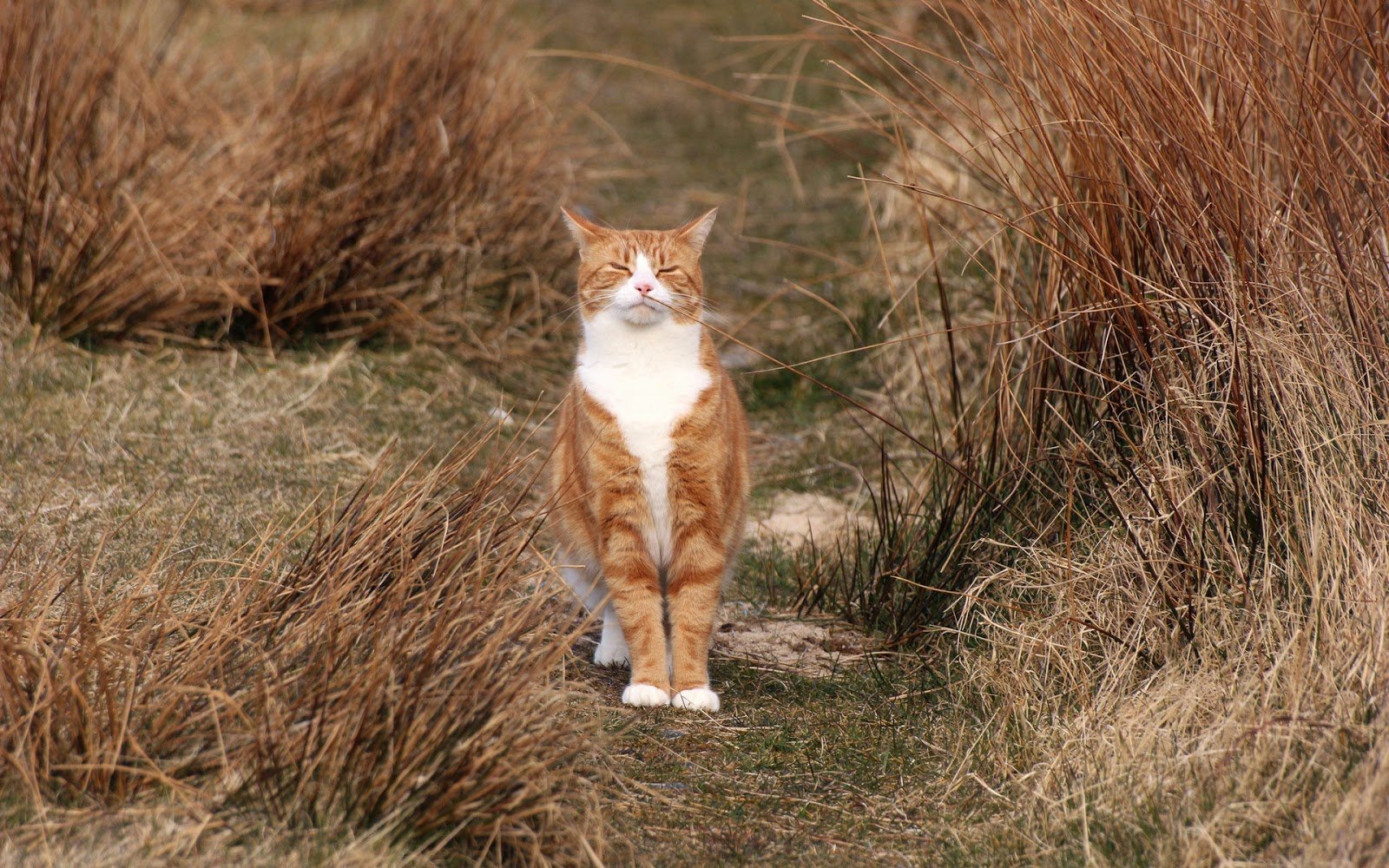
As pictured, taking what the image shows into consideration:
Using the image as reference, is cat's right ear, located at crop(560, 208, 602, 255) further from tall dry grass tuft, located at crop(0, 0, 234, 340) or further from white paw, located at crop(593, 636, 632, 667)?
tall dry grass tuft, located at crop(0, 0, 234, 340)

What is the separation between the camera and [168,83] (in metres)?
5.59

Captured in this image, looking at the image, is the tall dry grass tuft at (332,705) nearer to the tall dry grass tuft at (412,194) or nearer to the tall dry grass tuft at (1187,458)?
the tall dry grass tuft at (1187,458)

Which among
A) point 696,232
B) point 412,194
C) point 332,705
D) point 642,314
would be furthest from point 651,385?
point 412,194

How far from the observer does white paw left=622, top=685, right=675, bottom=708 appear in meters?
3.19

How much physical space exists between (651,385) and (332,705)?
1.14 meters

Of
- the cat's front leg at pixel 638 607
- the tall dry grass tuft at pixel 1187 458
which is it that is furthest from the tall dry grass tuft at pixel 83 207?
the tall dry grass tuft at pixel 1187 458

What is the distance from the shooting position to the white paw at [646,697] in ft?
10.5

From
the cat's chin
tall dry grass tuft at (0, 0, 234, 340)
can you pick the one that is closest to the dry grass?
tall dry grass tuft at (0, 0, 234, 340)

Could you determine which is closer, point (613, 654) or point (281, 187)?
point (613, 654)

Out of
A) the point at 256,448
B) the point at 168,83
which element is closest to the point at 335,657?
the point at 256,448

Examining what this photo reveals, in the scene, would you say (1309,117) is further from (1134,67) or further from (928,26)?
(928,26)

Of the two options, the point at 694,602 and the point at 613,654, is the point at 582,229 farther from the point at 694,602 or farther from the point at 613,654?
the point at 613,654

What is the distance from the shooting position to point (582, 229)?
3494mm

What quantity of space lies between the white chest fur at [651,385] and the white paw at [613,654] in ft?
1.00
